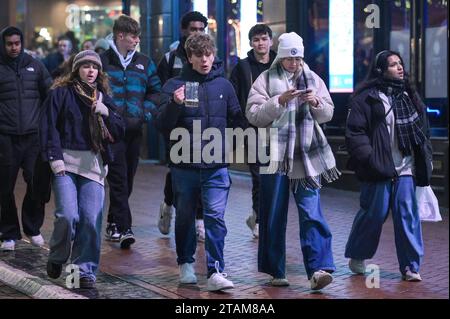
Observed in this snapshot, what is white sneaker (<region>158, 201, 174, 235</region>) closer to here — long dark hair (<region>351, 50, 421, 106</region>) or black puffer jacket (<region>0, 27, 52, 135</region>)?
black puffer jacket (<region>0, 27, 52, 135</region>)

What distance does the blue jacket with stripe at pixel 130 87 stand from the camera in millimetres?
8648

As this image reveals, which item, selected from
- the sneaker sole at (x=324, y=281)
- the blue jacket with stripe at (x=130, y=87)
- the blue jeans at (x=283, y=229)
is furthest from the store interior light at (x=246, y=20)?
the sneaker sole at (x=324, y=281)

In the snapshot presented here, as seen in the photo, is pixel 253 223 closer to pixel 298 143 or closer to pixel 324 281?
pixel 298 143

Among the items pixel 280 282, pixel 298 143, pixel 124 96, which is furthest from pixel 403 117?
pixel 124 96

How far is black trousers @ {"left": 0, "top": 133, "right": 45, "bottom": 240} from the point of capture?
861 centimetres

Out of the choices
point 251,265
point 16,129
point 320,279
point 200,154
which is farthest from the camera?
point 16,129

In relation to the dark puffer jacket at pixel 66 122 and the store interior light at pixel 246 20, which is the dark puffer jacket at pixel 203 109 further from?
the store interior light at pixel 246 20

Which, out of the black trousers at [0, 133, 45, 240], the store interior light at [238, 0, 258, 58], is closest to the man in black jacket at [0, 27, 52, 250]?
the black trousers at [0, 133, 45, 240]

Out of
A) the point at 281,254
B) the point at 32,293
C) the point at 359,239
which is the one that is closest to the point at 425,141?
the point at 359,239

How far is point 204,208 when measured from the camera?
689 cm

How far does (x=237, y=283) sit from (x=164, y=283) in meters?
0.56

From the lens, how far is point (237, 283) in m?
7.05

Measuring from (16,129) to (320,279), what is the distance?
11.5 feet

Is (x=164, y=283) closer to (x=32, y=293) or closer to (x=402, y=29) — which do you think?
(x=32, y=293)
